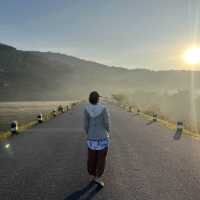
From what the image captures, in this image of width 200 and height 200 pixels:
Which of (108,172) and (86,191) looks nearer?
(86,191)

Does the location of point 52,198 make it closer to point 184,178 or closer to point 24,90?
point 184,178

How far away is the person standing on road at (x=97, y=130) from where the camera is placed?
22.1ft

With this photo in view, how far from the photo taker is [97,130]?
22.2ft

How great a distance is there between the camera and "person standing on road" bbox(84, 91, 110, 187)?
22.1ft

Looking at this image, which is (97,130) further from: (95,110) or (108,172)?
(108,172)

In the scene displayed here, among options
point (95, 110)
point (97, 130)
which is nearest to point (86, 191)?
point (97, 130)

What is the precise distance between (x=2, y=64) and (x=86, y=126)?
190 m

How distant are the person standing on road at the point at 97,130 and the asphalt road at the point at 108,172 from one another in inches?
18.2

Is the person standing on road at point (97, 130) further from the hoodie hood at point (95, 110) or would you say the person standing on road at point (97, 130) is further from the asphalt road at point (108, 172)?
the asphalt road at point (108, 172)

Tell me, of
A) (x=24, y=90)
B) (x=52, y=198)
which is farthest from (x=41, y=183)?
(x=24, y=90)

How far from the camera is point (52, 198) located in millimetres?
5770

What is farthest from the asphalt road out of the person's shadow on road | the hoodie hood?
the hoodie hood

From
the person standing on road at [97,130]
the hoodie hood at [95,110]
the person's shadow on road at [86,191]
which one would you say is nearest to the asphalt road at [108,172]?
the person's shadow on road at [86,191]

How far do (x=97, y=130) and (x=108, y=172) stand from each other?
1.55 m
